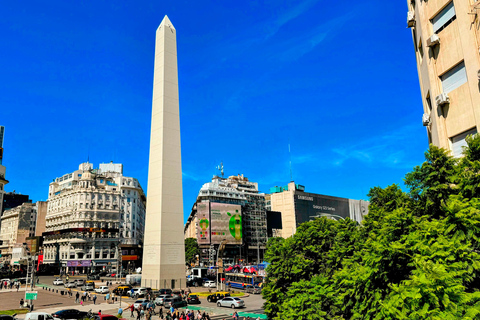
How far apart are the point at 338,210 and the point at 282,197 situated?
31362 millimetres

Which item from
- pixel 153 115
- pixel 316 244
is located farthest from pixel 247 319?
pixel 153 115

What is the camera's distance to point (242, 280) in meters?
59.1

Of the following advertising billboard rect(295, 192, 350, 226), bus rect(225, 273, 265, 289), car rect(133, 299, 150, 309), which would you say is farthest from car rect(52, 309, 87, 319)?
advertising billboard rect(295, 192, 350, 226)

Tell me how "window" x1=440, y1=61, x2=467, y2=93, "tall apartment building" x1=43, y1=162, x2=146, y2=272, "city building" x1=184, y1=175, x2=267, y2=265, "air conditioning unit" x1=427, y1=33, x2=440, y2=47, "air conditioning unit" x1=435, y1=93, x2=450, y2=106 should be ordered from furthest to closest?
"city building" x1=184, y1=175, x2=267, y2=265 < "tall apartment building" x1=43, y1=162, x2=146, y2=272 < "air conditioning unit" x1=427, y1=33, x2=440, y2=47 < "air conditioning unit" x1=435, y1=93, x2=450, y2=106 < "window" x1=440, y1=61, x2=467, y2=93

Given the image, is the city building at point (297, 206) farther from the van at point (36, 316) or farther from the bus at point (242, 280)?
the van at point (36, 316)

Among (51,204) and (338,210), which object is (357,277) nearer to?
(51,204)

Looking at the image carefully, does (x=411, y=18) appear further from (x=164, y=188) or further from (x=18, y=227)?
(x=18, y=227)

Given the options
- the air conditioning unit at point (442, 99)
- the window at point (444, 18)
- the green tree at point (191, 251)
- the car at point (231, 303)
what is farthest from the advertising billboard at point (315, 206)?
the air conditioning unit at point (442, 99)

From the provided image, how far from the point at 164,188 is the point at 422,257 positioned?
4209 centimetres

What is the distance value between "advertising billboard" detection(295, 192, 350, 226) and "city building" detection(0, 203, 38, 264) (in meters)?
101

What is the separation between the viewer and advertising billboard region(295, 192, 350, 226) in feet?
472

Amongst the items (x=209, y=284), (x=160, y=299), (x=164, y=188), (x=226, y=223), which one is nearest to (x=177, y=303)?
(x=160, y=299)

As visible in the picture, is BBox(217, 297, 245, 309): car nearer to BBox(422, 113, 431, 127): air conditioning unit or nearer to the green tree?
BBox(422, 113, 431, 127): air conditioning unit

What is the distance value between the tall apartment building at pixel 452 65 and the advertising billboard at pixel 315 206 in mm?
125062
